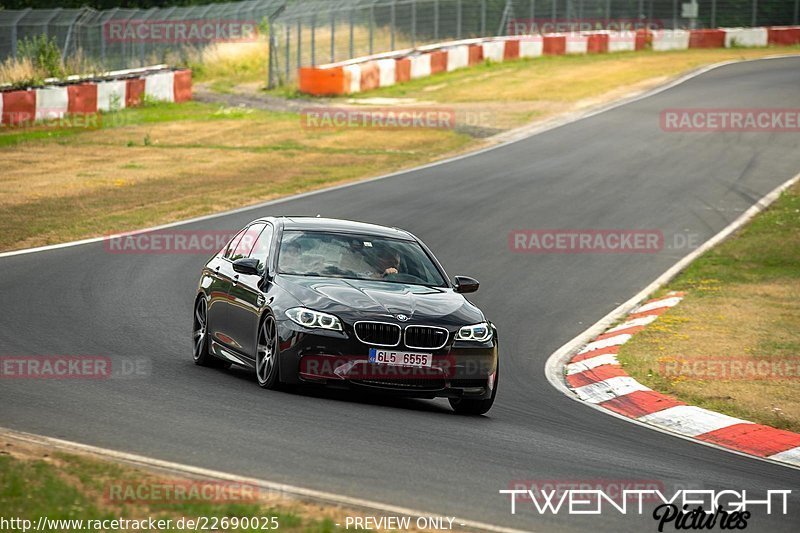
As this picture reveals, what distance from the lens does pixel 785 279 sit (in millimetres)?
18484

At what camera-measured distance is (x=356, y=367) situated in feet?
33.3

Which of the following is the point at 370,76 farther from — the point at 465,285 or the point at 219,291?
the point at 465,285

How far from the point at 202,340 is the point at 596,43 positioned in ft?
146

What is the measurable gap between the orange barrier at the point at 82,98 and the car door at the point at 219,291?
78.2 ft

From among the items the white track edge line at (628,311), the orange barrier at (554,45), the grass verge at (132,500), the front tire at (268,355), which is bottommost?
the white track edge line at (628,311)

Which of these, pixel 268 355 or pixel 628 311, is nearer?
pixel 268 355

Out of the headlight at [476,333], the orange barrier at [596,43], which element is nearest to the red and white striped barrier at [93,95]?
the orange barrier at [596,43]

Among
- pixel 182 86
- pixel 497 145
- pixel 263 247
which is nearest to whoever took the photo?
pixel 263 247

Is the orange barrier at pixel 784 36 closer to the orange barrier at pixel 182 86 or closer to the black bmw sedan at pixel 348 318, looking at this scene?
the orange barrier at pixel 182 86

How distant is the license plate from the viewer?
33.3 ft

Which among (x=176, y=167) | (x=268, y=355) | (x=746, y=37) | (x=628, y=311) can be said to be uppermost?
(x=746, y=37)

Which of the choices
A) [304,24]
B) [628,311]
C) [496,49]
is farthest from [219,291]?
[496,49]

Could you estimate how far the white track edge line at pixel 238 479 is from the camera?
22.6 ft

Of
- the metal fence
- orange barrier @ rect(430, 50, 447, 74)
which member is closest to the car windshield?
the metal fence
